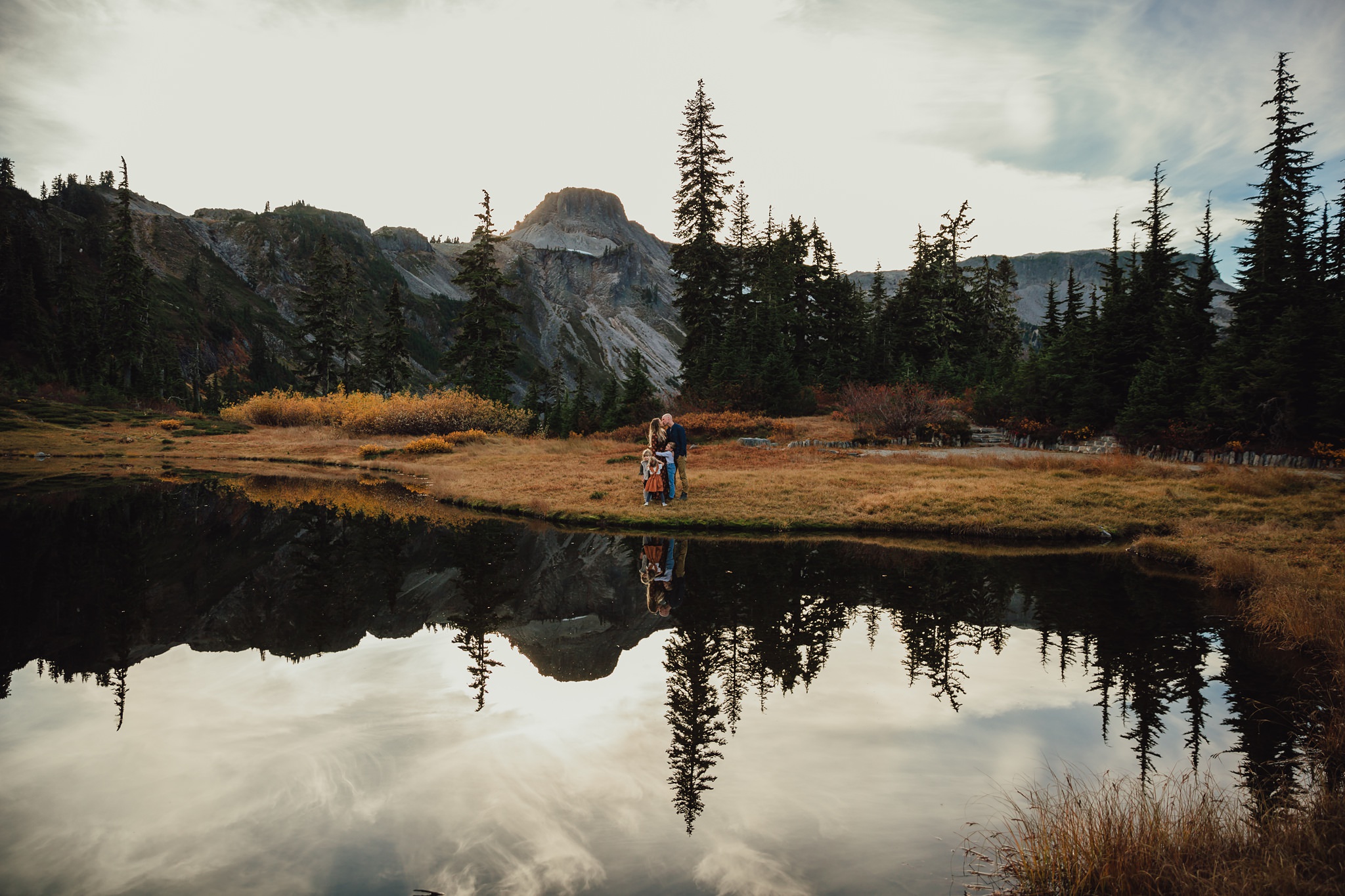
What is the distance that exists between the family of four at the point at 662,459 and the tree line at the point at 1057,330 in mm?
20247

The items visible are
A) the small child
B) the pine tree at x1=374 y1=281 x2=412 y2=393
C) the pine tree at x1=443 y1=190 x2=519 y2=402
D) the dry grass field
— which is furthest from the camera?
the pine tree at x1=374 y1=281 x2=412 y2=393

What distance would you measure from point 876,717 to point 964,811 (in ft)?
5.36

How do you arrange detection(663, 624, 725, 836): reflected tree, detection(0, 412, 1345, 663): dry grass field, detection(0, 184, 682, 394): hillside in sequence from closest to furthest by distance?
detection(663, 624, 725, 836): reflected tree < detection(0, 412, 1345, 663): dry grass field < detection(0, 184, 682, 394): hillside

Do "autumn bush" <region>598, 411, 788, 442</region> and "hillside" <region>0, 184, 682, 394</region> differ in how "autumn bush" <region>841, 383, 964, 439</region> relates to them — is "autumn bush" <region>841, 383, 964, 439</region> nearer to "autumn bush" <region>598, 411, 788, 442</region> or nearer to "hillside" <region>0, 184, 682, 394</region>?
"autumn bush" <region>598, 411, 788, 442</region>

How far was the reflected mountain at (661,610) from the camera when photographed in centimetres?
707

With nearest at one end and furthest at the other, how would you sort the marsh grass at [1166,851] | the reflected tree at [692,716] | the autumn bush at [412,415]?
the marsh grass at [1166,851] < the reflected tree at [692,716] < the autumn bush at [412,415]

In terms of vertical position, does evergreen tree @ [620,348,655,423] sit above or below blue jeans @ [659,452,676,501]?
above

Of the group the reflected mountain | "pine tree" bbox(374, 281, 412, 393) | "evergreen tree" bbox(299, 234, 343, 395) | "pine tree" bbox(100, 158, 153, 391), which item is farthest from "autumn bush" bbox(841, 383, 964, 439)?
Answer: "pine tree" bbox(100, 158, 153, 391)

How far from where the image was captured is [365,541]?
561 inches

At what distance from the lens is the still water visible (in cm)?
449

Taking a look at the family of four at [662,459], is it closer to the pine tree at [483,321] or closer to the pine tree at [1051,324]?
the pine tree at [483,321]

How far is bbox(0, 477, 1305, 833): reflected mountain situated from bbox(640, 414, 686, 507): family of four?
2512 mm

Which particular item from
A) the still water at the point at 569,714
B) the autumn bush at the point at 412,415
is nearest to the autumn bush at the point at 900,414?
the autumn bush at the point at 412,415

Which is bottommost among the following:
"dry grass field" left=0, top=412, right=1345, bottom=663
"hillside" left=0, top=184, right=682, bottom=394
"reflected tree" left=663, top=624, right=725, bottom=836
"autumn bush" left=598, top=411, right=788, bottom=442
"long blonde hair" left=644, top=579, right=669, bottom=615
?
"reflected tree" left=663, top=624, right=725, bottom=836
